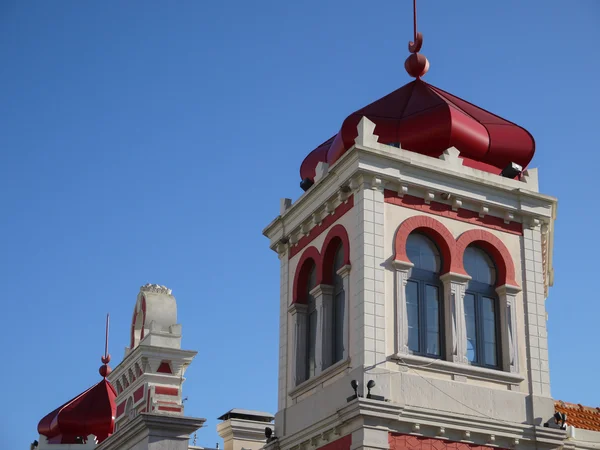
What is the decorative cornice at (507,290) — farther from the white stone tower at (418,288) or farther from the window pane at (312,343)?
the window pane at (312,343)

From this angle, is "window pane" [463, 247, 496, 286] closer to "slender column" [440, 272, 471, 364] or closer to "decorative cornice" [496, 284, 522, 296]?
"decorative cornice" [496, 284, 522, 296]

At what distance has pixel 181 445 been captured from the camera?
27781mm

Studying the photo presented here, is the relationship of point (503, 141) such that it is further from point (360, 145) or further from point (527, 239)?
point (360, 145)

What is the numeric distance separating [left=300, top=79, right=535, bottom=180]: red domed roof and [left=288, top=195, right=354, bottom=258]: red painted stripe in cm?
157

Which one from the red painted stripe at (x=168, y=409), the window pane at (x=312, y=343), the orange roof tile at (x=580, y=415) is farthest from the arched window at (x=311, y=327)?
the red painted stripe at (x=168, y=409)

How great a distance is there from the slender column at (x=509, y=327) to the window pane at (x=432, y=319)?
4.95 feet

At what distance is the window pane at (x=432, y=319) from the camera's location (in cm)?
2153

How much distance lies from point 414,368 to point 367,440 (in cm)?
189

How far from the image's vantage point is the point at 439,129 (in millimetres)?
23078

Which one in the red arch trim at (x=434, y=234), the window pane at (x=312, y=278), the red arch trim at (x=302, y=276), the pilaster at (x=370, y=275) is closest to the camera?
the pilaster at (x=370, y=275)

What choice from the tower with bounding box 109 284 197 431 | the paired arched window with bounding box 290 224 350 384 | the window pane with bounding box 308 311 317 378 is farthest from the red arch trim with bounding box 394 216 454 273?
the tower with bounding box 109 284 197 431

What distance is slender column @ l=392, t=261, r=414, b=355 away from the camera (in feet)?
68.7

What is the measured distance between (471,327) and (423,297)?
1253 millimetres

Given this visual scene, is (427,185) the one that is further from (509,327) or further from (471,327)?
(509,327)
